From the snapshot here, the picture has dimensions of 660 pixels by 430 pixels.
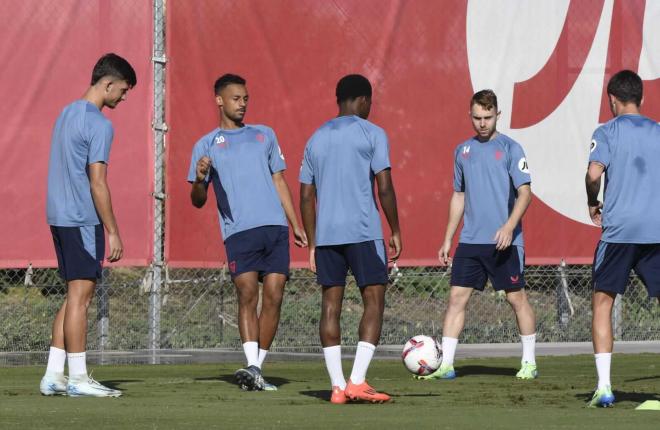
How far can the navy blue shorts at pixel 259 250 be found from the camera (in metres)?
9.77

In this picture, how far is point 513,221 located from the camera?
10477 mm

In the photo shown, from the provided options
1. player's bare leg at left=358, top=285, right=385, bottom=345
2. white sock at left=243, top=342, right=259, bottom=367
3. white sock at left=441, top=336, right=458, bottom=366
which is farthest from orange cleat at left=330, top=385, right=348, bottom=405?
white sock at left=441, top=336, right=458, bottom=366

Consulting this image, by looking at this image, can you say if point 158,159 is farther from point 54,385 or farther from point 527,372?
point 54,385

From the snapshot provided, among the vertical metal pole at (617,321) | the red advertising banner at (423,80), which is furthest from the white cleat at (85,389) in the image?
the vertical metal pole at (617,321)

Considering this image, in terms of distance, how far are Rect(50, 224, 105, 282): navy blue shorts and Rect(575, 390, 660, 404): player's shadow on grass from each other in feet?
10.4

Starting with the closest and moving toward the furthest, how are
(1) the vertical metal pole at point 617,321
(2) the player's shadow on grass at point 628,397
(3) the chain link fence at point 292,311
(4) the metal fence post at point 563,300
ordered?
(2) the player's shadow on grass at point 628,397 < (3) the chain link fence at point 292,311 < (4) the metal fence post at point 563,300 < (1) the vertical metal pole at point 617,321

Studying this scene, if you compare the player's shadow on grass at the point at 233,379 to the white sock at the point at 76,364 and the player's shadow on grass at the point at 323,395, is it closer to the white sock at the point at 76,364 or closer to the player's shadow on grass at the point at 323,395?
the player's shadow on grass at the point at 323,395

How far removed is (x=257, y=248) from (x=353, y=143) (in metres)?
1.44

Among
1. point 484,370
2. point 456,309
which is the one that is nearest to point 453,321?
point 456,309

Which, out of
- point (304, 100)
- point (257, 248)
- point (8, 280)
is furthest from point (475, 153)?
point (8, 280)

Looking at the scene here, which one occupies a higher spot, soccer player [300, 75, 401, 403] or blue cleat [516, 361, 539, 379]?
soccer player [300, 75, 401, 403]

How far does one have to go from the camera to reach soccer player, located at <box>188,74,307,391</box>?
32.0 feet

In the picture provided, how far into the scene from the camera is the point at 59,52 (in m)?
12.9

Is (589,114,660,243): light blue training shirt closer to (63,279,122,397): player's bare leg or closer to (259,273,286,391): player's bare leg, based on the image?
(259,273,286,391): player's bare leg
